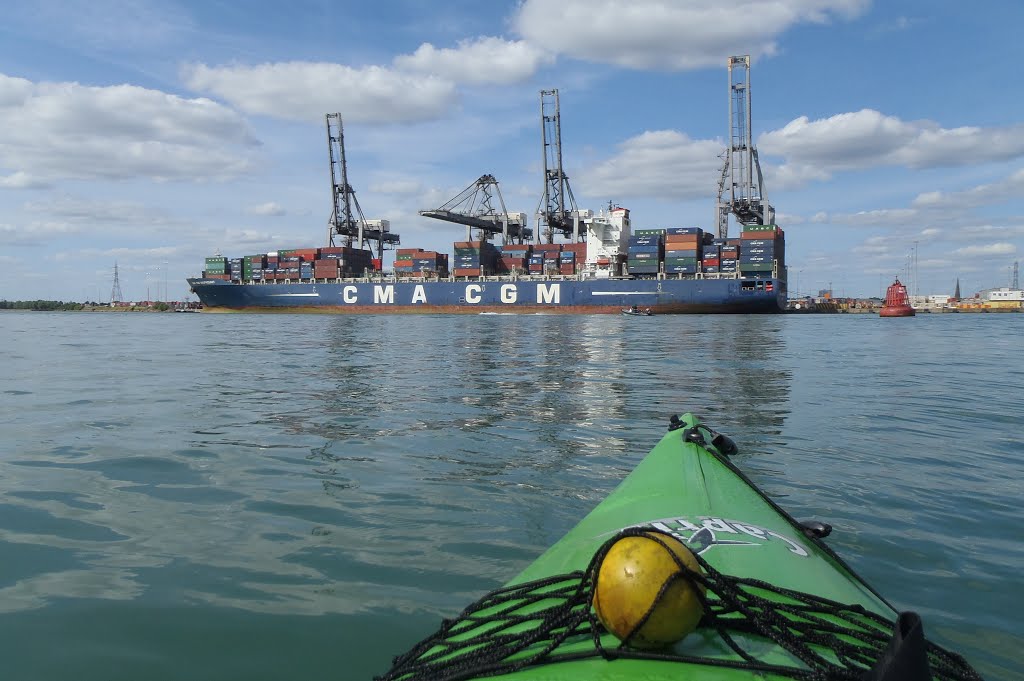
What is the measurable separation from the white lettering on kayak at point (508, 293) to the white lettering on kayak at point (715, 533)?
149ft

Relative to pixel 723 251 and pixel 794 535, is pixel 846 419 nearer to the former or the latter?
pixel 794 535

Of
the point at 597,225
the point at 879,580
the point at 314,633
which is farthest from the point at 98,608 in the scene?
the point at 597,225

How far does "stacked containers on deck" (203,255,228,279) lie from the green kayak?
61136mm

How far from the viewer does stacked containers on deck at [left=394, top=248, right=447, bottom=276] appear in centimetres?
5359

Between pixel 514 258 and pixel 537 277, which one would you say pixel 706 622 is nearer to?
pixel 537 277

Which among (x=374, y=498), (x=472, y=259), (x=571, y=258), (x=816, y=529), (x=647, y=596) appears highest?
(x=472, y=259)

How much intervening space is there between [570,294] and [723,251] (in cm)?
1126

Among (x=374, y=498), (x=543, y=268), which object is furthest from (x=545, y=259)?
(x=374, y=498)

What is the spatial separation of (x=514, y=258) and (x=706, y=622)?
5054 centimetres

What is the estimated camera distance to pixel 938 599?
2.95 m

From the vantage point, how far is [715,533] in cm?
207

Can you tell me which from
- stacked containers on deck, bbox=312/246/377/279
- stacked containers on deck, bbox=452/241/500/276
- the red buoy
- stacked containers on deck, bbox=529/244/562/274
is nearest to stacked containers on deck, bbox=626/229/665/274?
stacked containers on deck, bbox=529/244/562/274

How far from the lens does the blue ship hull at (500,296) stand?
42.9 meters

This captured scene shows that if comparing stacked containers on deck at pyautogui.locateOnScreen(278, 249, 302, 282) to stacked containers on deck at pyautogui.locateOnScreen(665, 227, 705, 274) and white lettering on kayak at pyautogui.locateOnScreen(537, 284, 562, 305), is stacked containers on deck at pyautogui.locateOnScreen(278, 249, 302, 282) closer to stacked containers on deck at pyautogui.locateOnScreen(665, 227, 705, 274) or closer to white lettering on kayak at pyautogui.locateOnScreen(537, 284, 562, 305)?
white lettering on kayak at pyautogui.locateOnScreen(537, 284, 562, 305)
